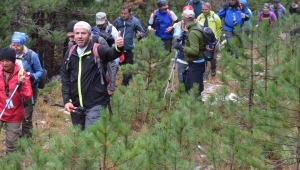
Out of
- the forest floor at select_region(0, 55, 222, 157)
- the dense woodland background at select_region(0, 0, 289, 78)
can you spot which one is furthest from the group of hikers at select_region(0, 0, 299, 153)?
the dense woodland background at select_region(0, 0, 289, 78)

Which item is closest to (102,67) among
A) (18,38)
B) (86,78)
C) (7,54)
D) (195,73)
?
(86,78)

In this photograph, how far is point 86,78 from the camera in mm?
5734

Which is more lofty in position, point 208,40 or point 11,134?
point 208,40

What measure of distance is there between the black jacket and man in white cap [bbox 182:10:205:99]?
2.29 meters

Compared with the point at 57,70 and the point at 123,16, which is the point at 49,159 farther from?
the point at 57,70

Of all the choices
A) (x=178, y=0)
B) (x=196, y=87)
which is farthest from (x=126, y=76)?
(x=178, y=0)

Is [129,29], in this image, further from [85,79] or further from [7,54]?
[85,79]

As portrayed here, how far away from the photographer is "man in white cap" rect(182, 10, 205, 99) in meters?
7.67

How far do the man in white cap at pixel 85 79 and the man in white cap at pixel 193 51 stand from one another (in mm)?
2283

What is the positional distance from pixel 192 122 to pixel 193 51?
5.81ft

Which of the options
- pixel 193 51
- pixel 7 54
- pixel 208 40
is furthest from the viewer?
pixel 208 40

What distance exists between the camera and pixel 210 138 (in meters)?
5.95

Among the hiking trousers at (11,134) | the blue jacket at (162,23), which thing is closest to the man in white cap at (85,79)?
the hiking trousers at (11,134)

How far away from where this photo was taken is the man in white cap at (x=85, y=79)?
5.67 meters
